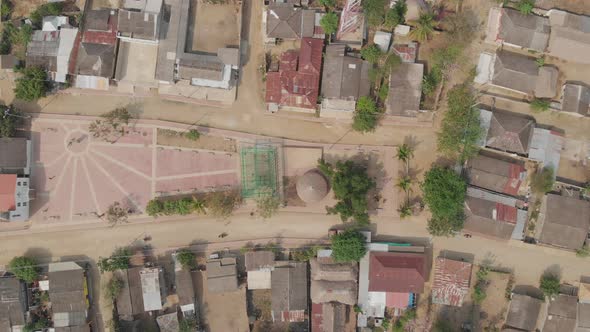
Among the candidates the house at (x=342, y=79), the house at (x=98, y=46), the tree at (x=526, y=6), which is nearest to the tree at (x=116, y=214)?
the house at (x=98, y=46)

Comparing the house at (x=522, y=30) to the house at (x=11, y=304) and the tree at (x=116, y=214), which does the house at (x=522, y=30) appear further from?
the house at (x=11, y=304)

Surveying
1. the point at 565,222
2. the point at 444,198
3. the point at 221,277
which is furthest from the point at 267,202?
the point at 565,222

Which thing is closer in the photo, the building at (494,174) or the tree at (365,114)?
the tree at (365,114)

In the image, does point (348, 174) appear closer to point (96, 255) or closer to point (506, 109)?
point (506, 109)

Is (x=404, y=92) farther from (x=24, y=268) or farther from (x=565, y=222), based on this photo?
(x=24, y=268)

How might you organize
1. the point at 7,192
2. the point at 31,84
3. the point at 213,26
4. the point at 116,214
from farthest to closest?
1. the point at 213,26
2. the point at 116,214
3. the point at 31,84
4. the point at 7,192

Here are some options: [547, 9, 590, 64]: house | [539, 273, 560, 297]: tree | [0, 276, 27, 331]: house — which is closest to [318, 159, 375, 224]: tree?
[539, 273, 560, 297]: tree
